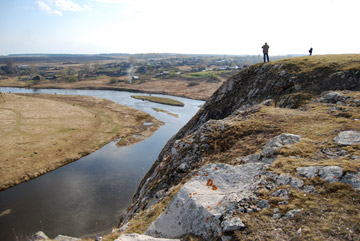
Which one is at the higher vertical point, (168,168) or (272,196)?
(272,196)

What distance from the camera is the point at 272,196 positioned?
23.9ft

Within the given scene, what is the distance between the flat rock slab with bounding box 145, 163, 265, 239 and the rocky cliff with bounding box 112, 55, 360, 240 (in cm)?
4

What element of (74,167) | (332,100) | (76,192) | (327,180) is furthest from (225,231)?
(74,167)

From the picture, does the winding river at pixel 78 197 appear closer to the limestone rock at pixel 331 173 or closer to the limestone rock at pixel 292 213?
the limestone rock at pixel 292 213

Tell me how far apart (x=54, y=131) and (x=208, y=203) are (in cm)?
5396

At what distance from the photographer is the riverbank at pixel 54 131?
120 ft

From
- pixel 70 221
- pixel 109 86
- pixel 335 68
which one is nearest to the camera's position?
pixel 335 68

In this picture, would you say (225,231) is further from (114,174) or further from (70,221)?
(114,174)

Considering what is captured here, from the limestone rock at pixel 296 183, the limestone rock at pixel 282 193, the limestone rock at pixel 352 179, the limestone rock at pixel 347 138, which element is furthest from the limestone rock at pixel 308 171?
the limestone rock at pixel 347 138

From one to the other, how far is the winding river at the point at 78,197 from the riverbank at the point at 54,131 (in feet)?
10.7

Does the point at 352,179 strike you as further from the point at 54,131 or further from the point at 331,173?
the point at 54,131

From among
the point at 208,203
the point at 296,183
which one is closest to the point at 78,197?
the point at 208,203

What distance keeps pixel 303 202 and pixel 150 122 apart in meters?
58.2

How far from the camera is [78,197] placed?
97.7ft
